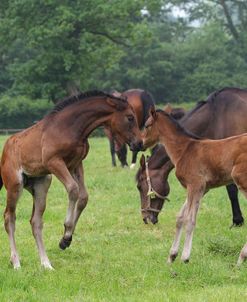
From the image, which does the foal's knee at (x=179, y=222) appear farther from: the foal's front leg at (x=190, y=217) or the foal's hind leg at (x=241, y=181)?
the foal's hind leg at (x=241, y=181)

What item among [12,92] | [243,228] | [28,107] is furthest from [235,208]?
[12,92]

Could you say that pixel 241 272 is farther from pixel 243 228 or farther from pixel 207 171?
pixel 243 228

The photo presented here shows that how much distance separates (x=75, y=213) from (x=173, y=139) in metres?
1.48

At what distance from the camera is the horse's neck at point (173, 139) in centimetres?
762

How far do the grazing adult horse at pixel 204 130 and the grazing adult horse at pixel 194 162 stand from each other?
1766mm

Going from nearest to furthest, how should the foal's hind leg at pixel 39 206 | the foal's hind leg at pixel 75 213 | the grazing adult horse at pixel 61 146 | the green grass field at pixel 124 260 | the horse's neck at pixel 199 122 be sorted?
the green grass field at pixel 124 260
the grazing adult horse at pixel 61 146
the foal's hind leg at pixel 39 206
the foal's hind leg at pixel 75 213
the horse's neck at pixel 199 122

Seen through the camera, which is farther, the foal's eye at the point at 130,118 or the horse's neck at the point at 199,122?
the horse's neck at the point at 199,122

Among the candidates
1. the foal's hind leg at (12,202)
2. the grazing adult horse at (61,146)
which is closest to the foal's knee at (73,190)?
the grazing adult horse at (61,146)

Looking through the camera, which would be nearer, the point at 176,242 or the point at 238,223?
the point at 176,242

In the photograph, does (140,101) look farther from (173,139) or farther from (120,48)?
(120,48)

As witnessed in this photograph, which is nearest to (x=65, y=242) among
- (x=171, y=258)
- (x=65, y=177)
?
(x=65, y=177)

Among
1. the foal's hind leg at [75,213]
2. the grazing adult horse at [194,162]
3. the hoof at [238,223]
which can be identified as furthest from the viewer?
the hoof at [238,223]

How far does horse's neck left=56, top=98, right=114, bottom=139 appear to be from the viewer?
7488 mm

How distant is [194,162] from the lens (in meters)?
7.34
